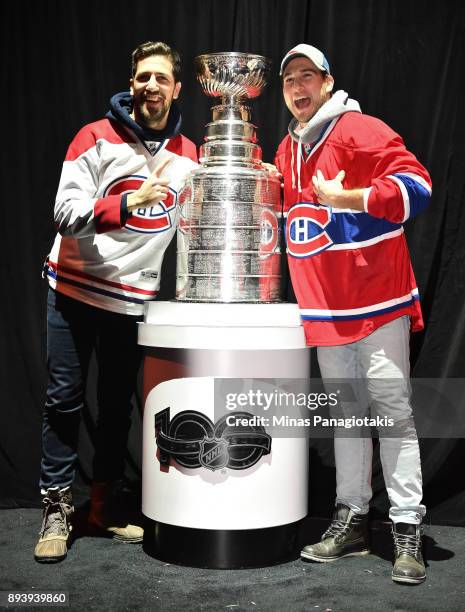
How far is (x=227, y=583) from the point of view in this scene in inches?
101

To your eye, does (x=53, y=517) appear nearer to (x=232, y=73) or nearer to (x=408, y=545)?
(x=408, y=545)

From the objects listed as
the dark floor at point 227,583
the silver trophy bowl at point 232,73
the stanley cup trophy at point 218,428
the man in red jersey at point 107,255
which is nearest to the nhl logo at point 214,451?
the stanley cup trophy at point 218,428

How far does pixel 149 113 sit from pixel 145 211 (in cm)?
37

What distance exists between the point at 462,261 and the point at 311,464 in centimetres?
113

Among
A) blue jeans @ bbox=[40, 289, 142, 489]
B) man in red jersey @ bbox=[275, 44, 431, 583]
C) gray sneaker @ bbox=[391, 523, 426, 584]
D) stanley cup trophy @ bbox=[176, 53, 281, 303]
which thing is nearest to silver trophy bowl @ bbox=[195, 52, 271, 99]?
stanley cup trophy @ bbox=[176, 53, 281, 303]

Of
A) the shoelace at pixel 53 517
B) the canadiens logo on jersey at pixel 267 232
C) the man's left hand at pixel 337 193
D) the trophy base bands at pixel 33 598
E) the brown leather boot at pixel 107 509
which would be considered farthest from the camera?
the brown leather boot at pixel 107 509

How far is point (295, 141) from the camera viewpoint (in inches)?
113

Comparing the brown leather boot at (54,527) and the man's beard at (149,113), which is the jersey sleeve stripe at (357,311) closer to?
the man's beard at (149,113)

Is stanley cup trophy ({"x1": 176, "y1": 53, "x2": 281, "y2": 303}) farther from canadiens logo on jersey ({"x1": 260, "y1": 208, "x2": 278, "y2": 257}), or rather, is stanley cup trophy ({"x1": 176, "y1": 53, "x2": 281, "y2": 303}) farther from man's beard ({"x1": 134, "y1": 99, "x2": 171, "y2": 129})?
man's beard ({"x1": 134, "y1": 99, "x2": 171, "y2": 129})

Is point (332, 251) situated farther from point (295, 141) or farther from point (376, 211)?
point (295, 141)

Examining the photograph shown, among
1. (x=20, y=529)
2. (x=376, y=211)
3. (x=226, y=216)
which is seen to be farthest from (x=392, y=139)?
(x=20, y=529)

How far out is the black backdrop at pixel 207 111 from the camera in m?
3.42

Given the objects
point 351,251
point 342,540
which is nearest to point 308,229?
point 351,251

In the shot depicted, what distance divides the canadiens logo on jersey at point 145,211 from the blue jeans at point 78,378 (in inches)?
13.7
